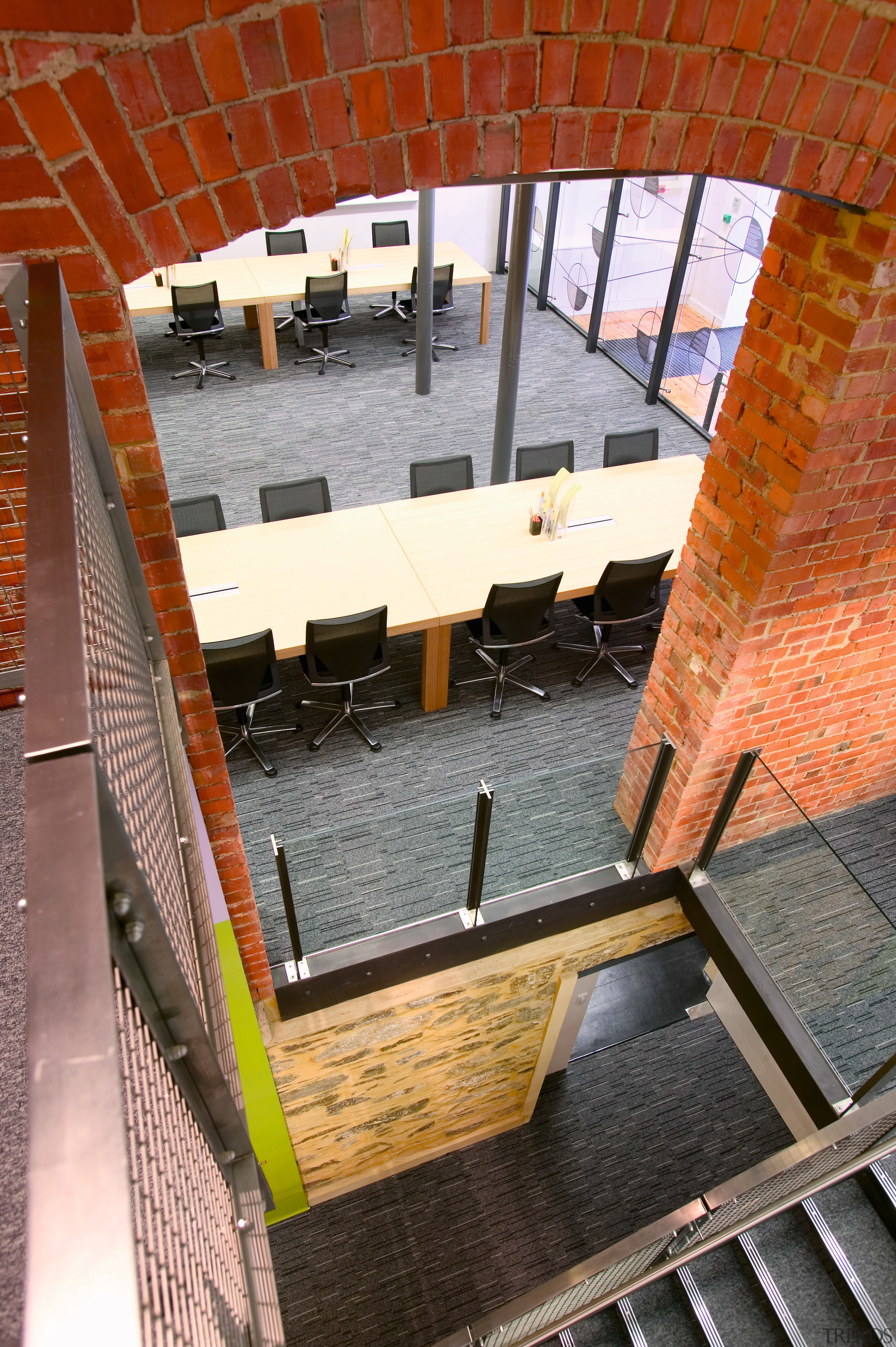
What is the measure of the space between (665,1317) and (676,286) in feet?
26.2

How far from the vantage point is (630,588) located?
5266mm

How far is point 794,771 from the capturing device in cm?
413

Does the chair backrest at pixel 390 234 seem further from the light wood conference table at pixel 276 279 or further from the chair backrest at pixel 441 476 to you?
the chair backrest at pixel 441 476

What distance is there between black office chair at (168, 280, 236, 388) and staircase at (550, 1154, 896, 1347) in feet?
27.1

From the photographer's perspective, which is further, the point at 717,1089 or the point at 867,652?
the point at 717,1089

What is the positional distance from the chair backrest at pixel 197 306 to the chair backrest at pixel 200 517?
3676 millimetres

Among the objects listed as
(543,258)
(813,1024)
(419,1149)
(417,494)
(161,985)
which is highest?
(543,258)

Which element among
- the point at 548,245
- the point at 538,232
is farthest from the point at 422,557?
the point at 538,232

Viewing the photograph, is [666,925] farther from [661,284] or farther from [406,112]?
[661,284]

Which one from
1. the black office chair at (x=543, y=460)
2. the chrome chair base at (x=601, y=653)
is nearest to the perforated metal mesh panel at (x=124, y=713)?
the chrome chair base at (x=601, y=653)

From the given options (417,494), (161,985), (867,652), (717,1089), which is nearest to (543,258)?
(417,494)

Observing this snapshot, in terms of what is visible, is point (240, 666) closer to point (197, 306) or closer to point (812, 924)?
point (812, 924)

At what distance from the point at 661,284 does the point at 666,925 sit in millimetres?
6524

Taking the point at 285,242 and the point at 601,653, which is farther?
the point at 285,242
